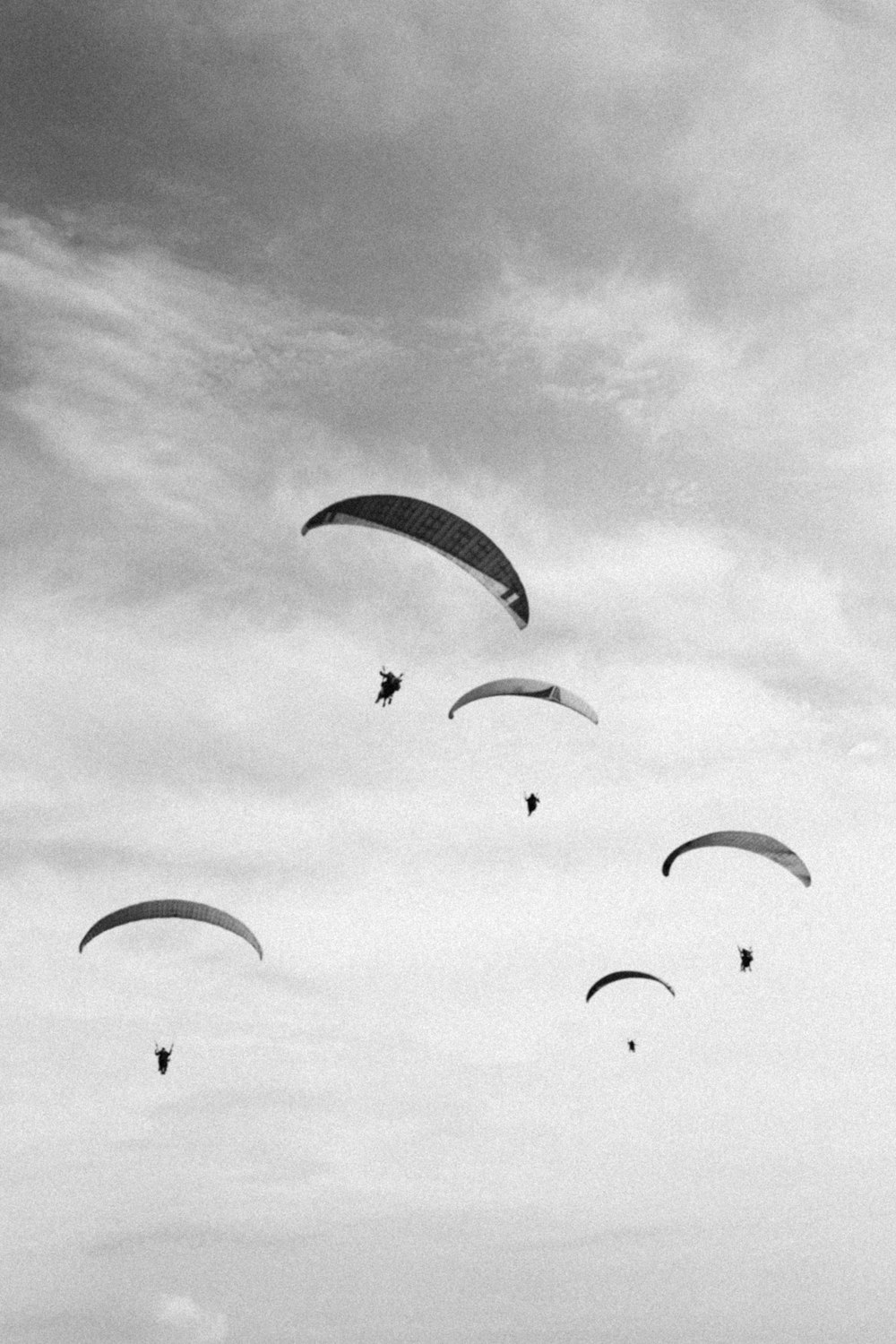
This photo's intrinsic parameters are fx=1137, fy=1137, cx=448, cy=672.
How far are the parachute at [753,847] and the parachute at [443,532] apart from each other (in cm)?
1460

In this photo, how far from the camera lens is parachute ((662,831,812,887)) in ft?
133

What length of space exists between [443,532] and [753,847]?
1963cm

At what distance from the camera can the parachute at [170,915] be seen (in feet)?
123

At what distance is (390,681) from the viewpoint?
37.2 m

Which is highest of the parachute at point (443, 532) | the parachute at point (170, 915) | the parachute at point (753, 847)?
the parachute at point (443, 532)

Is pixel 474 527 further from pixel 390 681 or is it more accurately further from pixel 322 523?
pixel 390 681

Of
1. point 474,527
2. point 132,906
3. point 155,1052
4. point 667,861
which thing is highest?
point 474,527

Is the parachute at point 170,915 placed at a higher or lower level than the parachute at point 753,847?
lower

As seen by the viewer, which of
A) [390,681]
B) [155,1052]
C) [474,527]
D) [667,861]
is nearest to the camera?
[474,527]

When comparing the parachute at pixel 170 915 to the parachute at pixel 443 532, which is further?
the parachute at pixel 170 915

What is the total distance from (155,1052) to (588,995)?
17013 millimetres

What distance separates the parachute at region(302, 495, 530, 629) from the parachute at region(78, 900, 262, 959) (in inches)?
596

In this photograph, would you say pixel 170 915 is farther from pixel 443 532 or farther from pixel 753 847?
pixel 753 847

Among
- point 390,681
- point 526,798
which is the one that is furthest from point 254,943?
point 526,798
